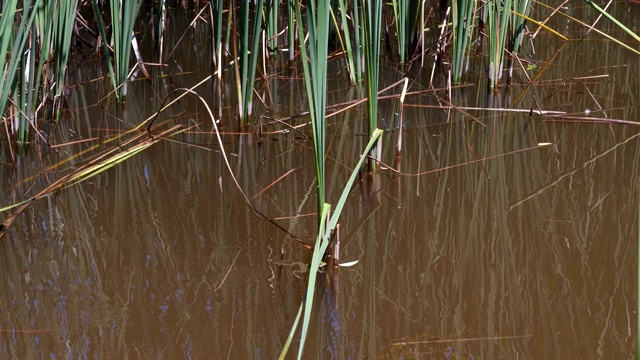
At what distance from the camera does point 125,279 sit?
1.95m

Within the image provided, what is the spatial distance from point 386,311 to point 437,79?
5.92 ft

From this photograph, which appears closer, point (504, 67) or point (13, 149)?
point (13, 149)

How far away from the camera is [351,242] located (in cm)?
212

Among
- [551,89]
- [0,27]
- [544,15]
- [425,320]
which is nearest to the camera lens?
[425,320]

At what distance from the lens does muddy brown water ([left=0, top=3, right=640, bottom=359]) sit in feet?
5.61

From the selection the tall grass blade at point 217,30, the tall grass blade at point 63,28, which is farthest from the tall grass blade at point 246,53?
the tall grass blade at point 63,28

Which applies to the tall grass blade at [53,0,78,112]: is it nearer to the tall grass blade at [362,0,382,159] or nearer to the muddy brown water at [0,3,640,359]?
the muddy brown water at [0,3,640,359]

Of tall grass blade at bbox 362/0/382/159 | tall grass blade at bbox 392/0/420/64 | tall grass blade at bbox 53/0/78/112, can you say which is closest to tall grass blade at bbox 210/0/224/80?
tall grass blade at bbox 53/0/78/112

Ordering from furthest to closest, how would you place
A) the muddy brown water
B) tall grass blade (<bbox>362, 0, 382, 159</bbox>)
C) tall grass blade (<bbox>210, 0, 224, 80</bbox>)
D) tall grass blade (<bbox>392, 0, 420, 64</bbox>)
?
tall grass blade (<bbox>392, 0, 420, 64</bbox>), tall grass blade (<bbox>210, 0, 224, 80</bbox>), tall grass blade (<bbox>362, 0, 382, 159</bbox>), the muddy brown water

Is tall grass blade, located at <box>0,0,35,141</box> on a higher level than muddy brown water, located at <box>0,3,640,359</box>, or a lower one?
higher

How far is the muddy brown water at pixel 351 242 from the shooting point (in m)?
1.71

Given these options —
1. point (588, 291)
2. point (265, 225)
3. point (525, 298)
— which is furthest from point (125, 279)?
point (588, 291)

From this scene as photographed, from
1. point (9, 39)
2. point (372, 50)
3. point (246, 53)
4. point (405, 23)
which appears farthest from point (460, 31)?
point (9, 39)

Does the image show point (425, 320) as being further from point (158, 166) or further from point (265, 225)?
point (158, 166)
